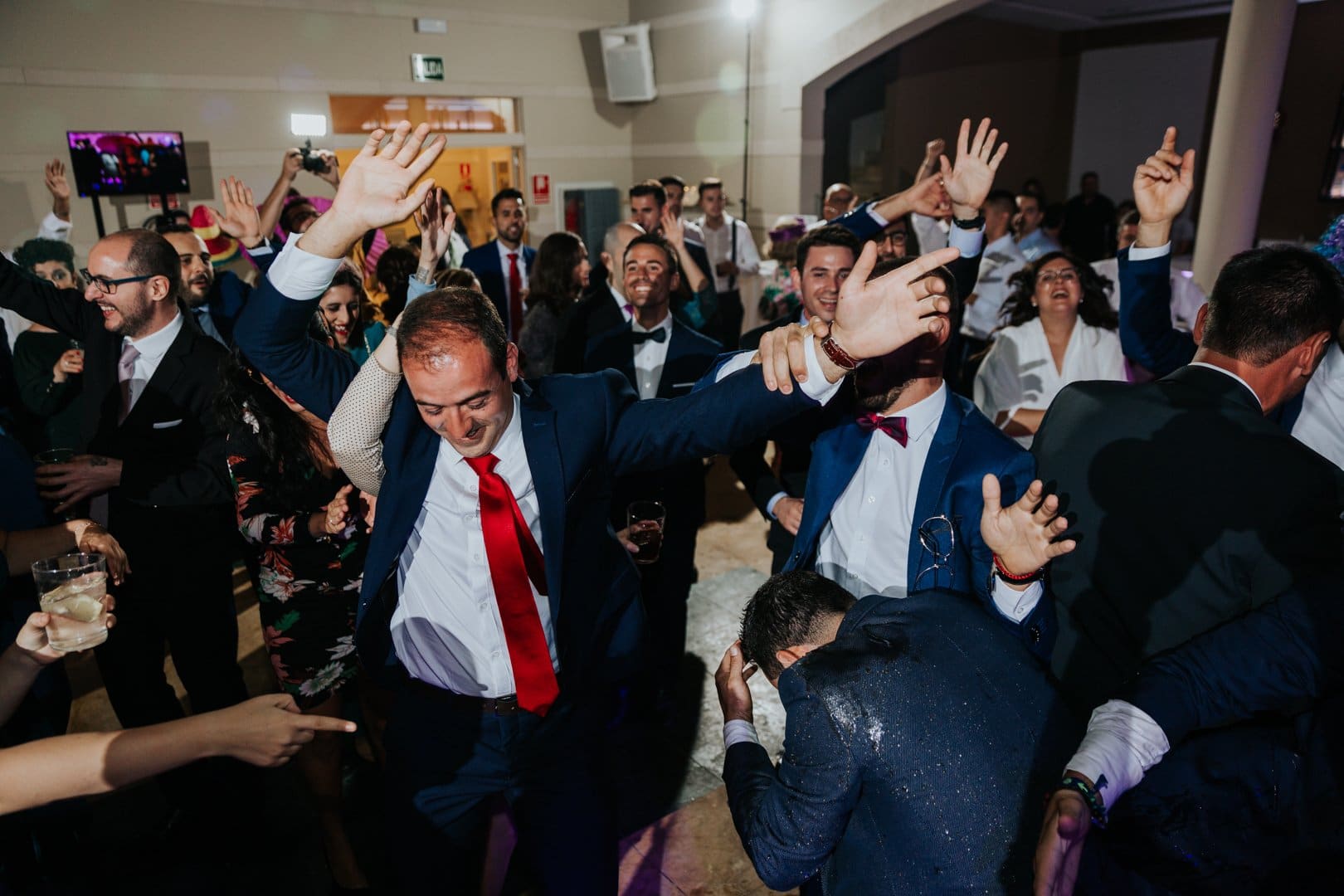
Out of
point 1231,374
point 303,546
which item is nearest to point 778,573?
point 1231,374

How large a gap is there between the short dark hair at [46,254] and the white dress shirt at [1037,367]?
16.1 ft

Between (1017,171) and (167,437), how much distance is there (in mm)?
14222

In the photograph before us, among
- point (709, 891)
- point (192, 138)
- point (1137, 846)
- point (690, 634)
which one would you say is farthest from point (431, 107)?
point (1137, 846)

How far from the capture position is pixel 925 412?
215 centimetres

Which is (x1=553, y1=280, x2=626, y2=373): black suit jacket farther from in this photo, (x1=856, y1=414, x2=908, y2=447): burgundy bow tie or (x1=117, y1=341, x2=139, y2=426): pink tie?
(x1=856, y1=414, x2=908, y2=447): burgundy bow tie

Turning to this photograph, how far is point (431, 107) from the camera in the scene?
35.1 ft

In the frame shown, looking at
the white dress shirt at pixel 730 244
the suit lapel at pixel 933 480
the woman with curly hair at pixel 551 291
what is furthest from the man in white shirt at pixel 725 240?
the suit lapel at pixel 933 480

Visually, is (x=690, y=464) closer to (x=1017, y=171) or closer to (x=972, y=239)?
(x=972, y=239)

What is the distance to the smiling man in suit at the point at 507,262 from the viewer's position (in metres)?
6.12

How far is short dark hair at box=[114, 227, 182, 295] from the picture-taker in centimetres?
280

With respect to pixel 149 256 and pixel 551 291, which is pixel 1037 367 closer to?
pixel 551 291

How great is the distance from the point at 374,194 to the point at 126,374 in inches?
68.4

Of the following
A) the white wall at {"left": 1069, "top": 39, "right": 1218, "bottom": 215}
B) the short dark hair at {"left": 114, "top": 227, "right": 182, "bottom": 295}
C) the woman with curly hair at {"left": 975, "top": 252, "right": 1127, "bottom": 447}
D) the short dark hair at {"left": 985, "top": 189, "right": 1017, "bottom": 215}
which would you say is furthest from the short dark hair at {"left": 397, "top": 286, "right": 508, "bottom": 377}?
the white wall at {"left": 1069, "top": 39, "right": 1218, "bottom": 215}

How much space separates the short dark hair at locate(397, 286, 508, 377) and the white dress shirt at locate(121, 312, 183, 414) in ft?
5.06
